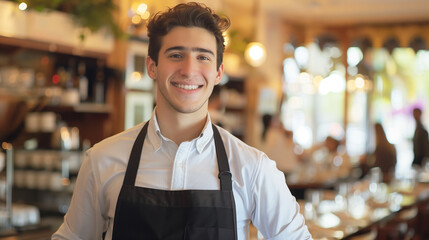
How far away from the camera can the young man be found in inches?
69.0

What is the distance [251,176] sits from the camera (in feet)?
5.99

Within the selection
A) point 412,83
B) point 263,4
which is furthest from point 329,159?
point 412,83

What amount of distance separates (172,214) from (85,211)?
11.3 inches

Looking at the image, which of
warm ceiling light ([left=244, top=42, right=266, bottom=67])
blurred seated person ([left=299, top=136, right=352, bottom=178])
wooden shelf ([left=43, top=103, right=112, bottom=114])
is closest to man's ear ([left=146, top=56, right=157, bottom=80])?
wooden shelf ([left=43, top=103, right=112, bottom=114])

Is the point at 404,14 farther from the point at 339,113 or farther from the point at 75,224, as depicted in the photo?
the point at 75,224

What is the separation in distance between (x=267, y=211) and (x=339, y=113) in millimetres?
10884

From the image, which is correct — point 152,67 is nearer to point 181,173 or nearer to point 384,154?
point 181,173

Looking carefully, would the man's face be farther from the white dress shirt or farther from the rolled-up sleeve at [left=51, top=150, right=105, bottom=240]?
the rolled-up sleeve at [left=51, top=150, right=105, bottom=240]

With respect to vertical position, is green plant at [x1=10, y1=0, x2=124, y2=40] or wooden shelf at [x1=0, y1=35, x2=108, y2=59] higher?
green plant at [x1=10, y1=0, x2=124, y2=40]

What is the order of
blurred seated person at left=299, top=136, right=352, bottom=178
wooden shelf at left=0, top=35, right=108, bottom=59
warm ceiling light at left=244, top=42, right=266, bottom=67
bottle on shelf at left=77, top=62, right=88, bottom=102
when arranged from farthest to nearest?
blurred seated person at left=299, top=136, right=352, bottom=178, warm ceiling light at left=244, top=42, right=266, bottom=67, bottle on shelf at left=77, top=62, right=88, bottom=102, wooden shelf at left=0, top=35, right=108, bottom=59

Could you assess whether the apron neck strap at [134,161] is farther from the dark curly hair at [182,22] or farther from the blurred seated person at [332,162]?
the blurred seated person at [332,162]

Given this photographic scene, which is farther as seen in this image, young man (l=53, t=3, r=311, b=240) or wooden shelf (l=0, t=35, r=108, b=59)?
wooden shelf (l=0, t=35, r=108, b=59)

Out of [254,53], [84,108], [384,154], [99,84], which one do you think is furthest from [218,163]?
[384,154]

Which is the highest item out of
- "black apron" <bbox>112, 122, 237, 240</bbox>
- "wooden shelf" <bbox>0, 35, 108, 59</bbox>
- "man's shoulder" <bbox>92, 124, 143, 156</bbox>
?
"wooden shelf" <bbox>0, 35, 108, 59</bbox>
